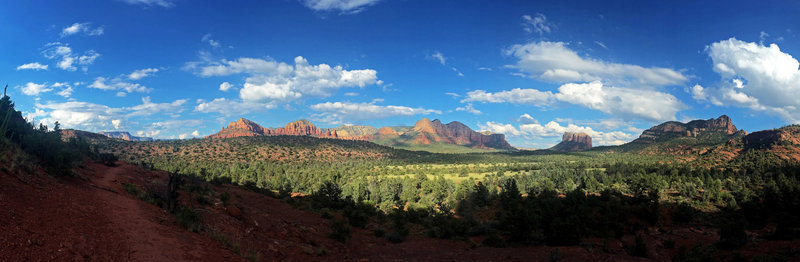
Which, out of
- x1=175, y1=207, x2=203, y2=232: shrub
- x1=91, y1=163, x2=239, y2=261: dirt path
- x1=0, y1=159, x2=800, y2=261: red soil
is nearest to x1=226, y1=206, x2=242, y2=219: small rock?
x1=0, y1=159, x2=800, y2=261: red soil

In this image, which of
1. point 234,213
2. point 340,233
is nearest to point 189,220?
point 234,213

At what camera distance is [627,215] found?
3284cm

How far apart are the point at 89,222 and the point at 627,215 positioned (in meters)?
40.6

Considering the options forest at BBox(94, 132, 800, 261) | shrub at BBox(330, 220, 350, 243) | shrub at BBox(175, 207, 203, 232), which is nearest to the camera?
shrub at BBox(175, 207, 203, 232)

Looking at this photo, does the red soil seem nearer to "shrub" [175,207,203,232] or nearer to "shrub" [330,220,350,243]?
"shrub" [175,207,203,232]

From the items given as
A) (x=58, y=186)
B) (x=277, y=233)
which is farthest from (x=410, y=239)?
(x=58, y=186)

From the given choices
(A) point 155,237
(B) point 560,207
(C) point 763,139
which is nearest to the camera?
(A) point 155,237

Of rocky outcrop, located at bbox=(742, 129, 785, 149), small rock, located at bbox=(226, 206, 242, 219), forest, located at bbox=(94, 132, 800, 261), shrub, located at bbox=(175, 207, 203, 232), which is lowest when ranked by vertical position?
forest, located at bbox=(94, 132, 800, 261)

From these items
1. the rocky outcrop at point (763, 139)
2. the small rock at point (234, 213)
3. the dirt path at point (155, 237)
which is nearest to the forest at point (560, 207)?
the dirt path at point (155, 237)

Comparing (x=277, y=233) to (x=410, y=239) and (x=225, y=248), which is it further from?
(x=410, y=239)

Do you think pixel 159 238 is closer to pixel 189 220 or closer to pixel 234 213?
pixel 189 220

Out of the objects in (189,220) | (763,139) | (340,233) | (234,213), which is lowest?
(340,233)

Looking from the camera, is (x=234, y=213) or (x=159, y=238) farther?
(x=234, y=213)

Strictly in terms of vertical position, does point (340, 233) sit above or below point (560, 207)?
below
